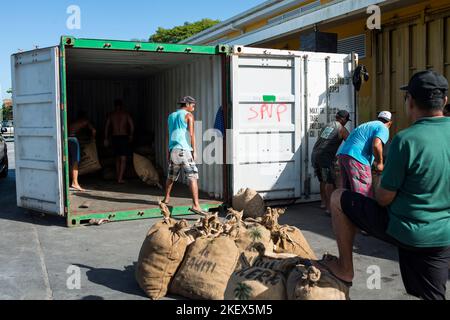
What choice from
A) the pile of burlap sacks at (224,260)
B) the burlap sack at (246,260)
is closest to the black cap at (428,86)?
the pile of burlap sacks at (224,260)

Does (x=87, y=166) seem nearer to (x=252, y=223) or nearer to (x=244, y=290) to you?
(x=252, y=223)

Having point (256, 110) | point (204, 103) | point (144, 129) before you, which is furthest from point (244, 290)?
point (144, 129)

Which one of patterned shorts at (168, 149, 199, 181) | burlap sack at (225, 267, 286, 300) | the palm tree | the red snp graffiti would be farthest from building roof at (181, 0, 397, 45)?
the palm tree

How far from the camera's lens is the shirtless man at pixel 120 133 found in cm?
1052

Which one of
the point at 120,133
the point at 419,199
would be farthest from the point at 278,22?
the point at 419,199

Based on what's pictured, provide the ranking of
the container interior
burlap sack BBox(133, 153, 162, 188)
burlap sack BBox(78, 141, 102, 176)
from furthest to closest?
burlap sack BBox(78, 141, 102, 176) < burlap sack BBox(133, 153, 162, 188) < the container interior

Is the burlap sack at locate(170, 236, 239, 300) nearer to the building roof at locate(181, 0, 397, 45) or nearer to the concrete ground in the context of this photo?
the concrete ground

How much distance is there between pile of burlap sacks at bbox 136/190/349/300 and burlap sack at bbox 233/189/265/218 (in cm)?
242

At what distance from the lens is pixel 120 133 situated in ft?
35.0

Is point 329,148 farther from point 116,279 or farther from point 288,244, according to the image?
point 116,279

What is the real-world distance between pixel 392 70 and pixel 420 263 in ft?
25.7

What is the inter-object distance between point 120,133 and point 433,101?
865 cm

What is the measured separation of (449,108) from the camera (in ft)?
21.3

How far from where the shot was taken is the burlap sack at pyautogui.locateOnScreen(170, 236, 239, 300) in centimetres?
406
